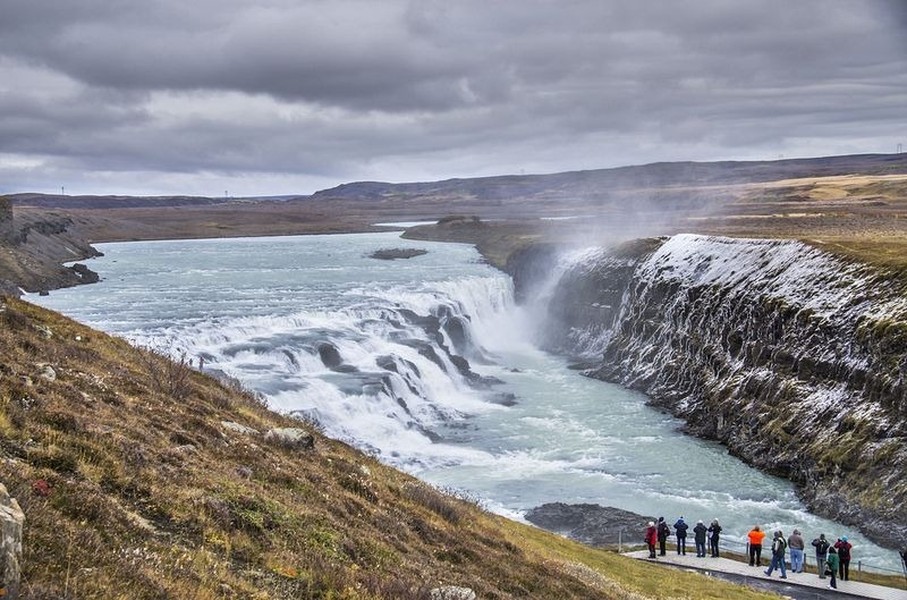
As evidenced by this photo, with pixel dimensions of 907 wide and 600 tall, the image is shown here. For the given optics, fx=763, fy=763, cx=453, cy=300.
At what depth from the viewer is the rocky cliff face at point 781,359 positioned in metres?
32.9

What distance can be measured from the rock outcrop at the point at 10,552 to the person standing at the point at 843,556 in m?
24.8

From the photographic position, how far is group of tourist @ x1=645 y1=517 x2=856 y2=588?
81.1 feet

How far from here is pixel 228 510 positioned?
11.4 metres

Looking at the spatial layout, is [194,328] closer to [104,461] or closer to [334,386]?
[334,386]

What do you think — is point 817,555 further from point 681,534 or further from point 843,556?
point 681,534

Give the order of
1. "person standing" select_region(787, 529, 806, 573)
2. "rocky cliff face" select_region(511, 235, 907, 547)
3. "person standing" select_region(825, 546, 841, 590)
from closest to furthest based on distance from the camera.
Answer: "person standing" select_region(825, 546, 841, 590)
"person standing" select_region(787, 529, 806, 573)
"rocky cliff face" select_region(511, 235, 907, 547)

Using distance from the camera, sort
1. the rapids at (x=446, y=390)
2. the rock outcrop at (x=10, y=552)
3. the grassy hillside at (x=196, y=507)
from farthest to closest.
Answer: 1. the rapids at (x=446, y=390)
2. the grassy hillside at (x=196, y=507)
3. the rock outcrop at (x=10, y=552)

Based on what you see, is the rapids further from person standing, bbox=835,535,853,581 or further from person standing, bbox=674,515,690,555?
person standing, bbox=835,535,853,581

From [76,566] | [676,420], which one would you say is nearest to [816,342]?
[676,420]

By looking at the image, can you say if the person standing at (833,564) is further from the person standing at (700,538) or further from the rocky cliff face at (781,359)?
the rocky cliff face at (781,359)

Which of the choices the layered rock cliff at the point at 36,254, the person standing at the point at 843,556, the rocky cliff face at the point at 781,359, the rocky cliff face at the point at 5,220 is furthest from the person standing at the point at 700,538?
the rocky cliff face at the point at 5,220

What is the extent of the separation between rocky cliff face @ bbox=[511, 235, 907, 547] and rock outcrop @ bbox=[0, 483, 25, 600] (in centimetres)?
3136

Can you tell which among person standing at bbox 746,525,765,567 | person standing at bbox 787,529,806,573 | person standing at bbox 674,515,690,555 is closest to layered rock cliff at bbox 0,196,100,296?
person standing at bbox 674,515,690,555

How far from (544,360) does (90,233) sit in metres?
125
